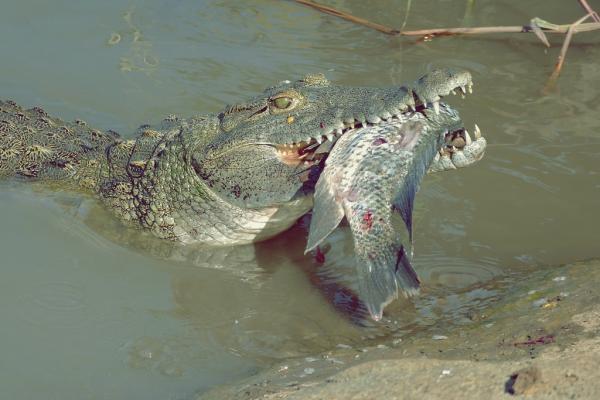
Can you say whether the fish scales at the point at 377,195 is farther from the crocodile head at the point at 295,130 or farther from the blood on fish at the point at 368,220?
the crocodile head at the point at 295,130

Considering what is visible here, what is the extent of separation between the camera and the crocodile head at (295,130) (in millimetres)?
4238

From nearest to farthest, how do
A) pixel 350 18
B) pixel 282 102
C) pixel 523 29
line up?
pixel 282 102
pixel 523 29
pixel 350 18

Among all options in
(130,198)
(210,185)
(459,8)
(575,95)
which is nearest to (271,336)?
(210,185)

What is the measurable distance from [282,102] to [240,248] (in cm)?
93

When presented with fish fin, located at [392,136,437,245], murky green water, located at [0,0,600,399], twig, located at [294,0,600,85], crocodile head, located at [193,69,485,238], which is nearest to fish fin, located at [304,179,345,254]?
fish fin, located at [392,136,437,245]

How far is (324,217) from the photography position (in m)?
4.01

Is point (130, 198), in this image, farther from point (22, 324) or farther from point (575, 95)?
point (575, 95)

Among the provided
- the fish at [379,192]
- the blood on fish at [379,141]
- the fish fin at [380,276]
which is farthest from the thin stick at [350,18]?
the fish fin at [380,276]

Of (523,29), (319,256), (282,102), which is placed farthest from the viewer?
(523,29)

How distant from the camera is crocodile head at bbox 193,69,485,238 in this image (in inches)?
167

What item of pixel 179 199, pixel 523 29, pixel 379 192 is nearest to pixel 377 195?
pixel 379 192

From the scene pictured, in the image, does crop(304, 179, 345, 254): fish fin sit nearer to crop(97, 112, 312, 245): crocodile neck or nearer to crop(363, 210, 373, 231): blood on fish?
crop(363, 210, 373, 231): blood on fish

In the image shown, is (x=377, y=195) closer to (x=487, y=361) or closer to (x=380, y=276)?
(x=380, y=276)

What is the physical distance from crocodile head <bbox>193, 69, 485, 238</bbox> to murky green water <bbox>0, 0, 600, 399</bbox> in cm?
50
